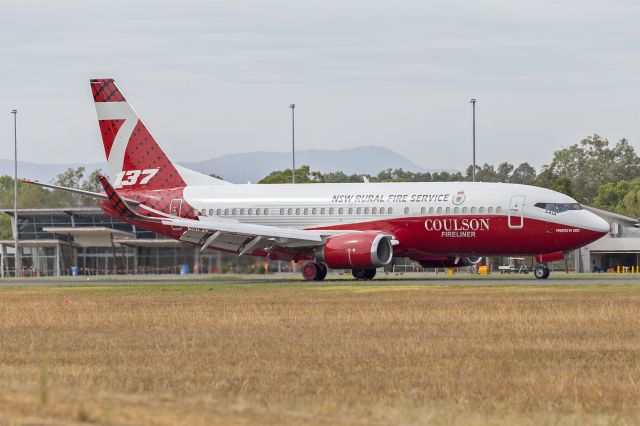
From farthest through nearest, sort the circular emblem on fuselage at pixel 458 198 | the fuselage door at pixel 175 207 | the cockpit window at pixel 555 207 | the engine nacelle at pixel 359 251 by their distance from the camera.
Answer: the fuselage door at pixel 175 207 → the circular emblem on fuselage at pixel 458 198 → the engine nacelle at pixel 359 251 → the cockpit window at pixel 555 207

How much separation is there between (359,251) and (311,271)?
3791mm

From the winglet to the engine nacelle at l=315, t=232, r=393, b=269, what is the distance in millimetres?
8392

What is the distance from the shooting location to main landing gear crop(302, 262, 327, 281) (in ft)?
198

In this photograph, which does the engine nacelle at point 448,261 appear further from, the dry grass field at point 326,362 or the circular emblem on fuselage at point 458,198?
the dry grass field at point 326,362

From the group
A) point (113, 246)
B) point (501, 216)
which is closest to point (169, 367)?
point (501, 216)

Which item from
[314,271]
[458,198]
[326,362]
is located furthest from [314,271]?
[326,362]

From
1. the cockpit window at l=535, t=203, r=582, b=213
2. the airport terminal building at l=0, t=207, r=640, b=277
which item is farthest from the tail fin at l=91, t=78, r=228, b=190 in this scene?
the airport terminal building at l=0, t=207, r=640, b=277

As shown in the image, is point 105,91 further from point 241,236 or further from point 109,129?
point 241,236

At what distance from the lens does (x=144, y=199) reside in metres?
64.2

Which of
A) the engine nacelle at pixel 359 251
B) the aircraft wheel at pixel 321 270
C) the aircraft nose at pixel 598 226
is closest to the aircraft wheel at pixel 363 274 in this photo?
the aircraft wheel at pixel 321 270

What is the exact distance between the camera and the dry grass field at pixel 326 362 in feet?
49.3

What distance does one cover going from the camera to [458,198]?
58031 mm

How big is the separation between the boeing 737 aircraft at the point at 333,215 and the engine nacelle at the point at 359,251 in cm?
4

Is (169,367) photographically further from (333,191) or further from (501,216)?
(333,191)
